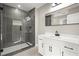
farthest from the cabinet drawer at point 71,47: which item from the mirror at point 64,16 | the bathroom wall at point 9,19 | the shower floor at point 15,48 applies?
the bathroom wall at point 9,19

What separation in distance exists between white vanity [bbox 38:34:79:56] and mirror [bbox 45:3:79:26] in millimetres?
403

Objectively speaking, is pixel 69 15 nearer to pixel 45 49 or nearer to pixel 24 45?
pixel 45 49

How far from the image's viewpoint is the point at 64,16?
1.63 meters

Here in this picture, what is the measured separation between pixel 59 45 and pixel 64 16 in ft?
2.72

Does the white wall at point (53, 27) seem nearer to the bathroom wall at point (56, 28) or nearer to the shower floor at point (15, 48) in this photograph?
the bathroom wall at point (56, 28)

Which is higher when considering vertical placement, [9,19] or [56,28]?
[9,19]

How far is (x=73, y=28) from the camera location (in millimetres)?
1408

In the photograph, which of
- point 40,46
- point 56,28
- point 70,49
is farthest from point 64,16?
point 40,46

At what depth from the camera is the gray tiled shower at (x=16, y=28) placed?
148 cm

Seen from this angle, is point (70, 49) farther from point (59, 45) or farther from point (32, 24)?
point (32, 24)

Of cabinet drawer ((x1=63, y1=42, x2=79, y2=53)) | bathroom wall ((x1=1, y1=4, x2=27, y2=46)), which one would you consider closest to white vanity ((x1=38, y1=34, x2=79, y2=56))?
cabinet drawer ((x1=63, y1=42, x2=79, y2=53))

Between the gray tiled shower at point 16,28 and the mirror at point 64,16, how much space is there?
2.42ft

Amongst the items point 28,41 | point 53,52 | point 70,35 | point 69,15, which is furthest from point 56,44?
point 69,15

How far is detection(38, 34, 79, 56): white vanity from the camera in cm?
100
